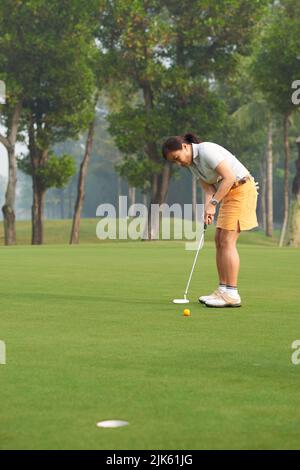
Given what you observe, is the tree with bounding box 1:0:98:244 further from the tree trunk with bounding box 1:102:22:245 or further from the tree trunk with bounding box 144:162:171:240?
the tree trunk with bounding box 144:162:171:240

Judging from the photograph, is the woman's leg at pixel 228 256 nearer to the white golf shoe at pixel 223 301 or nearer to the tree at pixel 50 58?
the white golf shoe at pixel 223 301

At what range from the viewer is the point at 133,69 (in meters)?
53.0

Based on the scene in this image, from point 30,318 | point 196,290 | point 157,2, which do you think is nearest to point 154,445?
point 30,318

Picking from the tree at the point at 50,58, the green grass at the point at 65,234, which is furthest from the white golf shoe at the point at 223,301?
the green grass at the point at 65,234

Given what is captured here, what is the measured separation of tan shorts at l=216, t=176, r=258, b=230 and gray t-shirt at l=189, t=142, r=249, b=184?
214 millimetres

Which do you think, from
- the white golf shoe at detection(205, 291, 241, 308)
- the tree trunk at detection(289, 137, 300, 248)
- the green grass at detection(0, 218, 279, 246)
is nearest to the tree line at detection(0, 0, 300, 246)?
the tree trunk at detection(289, 137, 300, 248)

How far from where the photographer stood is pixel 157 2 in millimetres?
52719

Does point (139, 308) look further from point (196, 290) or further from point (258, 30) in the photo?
point (258, 30)

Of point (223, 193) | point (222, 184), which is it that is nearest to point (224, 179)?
point (222, 184)

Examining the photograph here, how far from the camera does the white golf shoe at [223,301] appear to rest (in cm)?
1280

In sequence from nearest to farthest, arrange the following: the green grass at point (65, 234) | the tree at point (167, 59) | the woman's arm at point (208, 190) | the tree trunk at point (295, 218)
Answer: the woman's arm at point (208, 190) → the tree trunk at point (295, 218) → the tree at point (167, 59) → the green grass at point (65, 234)

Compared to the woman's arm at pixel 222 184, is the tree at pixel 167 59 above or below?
above

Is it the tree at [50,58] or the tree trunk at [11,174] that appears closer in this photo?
the tree at [50,58]
